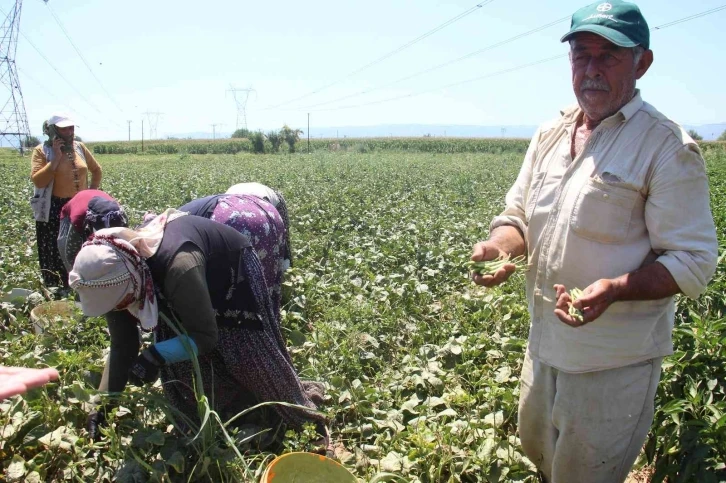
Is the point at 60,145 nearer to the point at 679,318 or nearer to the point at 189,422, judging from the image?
the point at 189,422

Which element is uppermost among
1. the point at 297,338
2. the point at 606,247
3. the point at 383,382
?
the point at 606,247

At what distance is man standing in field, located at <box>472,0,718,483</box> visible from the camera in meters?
1.52

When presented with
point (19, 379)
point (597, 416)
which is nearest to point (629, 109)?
point (597, 416)

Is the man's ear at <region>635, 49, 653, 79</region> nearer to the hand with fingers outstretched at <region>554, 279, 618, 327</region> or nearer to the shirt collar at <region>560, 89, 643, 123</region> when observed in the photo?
the shirt collar at <region>560, 89, 643, 123</region>

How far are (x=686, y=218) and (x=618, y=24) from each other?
557 mm

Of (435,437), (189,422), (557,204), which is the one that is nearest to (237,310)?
(189,422)

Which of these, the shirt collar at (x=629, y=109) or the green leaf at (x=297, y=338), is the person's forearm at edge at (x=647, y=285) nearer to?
the shirt collar at (x=629, y=109)

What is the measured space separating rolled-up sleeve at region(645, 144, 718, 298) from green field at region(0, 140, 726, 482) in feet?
2.17

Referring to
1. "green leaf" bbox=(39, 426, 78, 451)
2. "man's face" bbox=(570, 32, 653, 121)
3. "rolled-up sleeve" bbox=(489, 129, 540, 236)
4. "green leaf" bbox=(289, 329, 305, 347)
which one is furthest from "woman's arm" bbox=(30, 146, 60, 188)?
"man's face" bbox=(570, 32, 653, 121)

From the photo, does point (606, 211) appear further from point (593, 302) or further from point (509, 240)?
point (509, 240)

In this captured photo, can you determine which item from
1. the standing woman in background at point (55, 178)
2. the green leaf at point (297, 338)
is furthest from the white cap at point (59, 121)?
the green leaf at point (297, 338)

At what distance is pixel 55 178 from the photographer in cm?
472

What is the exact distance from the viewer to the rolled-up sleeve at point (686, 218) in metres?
1.50

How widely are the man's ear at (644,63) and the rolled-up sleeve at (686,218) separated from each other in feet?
0.94
